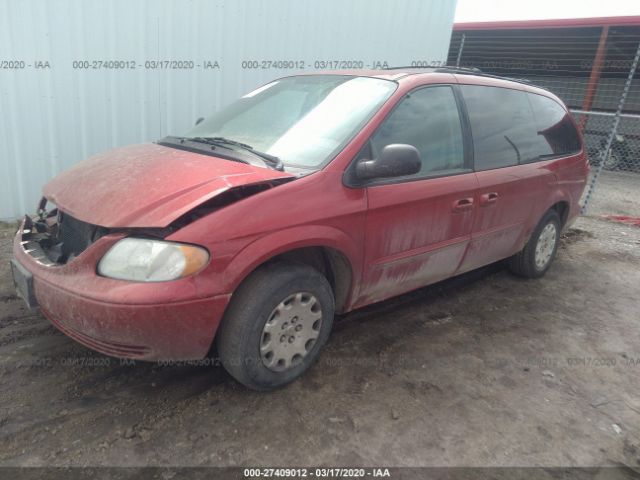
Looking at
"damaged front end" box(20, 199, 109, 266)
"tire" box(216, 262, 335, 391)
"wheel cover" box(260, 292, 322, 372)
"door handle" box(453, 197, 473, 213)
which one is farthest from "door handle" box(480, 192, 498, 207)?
"damaged front end" box(20, 199, 109, 266)

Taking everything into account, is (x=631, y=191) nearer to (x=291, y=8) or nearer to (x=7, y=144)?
(x=291, y=8)

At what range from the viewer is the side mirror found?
2570 millimetres

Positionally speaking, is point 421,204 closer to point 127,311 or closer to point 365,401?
point 365,401

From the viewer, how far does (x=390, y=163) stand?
257 cm

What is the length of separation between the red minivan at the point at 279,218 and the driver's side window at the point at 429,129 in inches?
0.4

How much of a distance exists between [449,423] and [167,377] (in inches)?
62.6

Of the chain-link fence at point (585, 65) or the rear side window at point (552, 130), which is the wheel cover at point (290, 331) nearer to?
the rear side window at point (552, 130)

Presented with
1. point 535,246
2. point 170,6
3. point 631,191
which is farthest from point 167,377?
point 631,191

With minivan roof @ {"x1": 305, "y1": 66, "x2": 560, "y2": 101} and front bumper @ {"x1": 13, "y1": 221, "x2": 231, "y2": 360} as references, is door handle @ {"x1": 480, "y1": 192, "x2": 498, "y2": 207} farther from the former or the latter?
front bumper @ {"x1": 13, "y1": 221, "x2": 231, "y2": 360}

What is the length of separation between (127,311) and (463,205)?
2.27 metres

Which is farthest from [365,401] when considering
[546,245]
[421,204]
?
[546,245]

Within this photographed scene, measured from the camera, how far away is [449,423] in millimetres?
2504

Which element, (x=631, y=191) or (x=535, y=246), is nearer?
(x=535, y=246)

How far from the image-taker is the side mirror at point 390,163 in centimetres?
257
